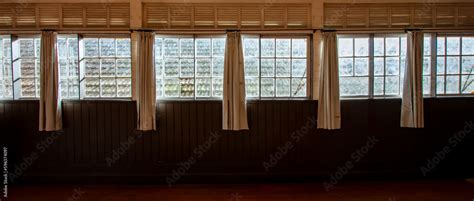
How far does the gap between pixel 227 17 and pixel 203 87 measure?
1.02 m

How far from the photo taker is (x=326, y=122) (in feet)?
14.7

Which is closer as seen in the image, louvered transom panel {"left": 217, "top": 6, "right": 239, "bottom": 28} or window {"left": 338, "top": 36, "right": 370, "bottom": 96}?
louvered transom panel {"left": 217, "top": 6, "right": 239, "bottom": 28}

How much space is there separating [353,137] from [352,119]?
25cm

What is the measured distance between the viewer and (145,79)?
4.36 m

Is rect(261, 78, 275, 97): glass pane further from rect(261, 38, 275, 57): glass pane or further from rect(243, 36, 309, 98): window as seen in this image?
rect(261, 38, 275, 57): glass pane

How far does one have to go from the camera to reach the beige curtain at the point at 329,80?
446 cm

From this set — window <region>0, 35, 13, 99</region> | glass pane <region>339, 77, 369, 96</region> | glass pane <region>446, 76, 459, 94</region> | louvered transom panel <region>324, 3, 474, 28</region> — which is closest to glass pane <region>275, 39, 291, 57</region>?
louvered transom panel <region>324, 3, 474, 28</region>

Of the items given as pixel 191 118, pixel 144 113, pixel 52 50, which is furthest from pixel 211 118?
pixel 52 50

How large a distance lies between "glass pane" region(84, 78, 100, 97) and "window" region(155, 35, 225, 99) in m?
0.86

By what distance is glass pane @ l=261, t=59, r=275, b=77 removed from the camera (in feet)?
15.1

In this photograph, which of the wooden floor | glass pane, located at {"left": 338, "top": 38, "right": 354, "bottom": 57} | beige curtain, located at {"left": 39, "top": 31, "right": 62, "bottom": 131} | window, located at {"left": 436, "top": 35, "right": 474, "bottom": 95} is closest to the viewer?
the wooden floor

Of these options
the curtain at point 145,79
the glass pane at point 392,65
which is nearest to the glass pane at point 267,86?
the curtain at point 145,79

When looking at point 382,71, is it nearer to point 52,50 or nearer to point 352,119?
point 352,119

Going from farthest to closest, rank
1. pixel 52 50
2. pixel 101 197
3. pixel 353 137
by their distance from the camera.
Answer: pixel 353 137 < pixel 52 50 < pixel 101 197
